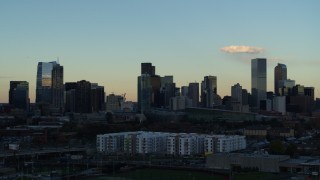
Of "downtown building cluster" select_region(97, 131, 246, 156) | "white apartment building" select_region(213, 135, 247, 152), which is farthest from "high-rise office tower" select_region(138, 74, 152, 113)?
"white apartment building" select_region(213, 135, 247, 152)

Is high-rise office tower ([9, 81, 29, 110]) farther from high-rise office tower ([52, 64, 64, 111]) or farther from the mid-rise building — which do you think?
the mid-rise building

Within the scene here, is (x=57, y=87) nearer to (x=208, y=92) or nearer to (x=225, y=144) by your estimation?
(x=208, y=92)

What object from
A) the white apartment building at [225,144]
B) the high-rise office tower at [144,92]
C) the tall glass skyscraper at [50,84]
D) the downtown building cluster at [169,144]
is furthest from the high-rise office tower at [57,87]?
the white apartment building at [225,144]

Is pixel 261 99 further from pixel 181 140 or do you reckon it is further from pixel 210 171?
pixel 210 171

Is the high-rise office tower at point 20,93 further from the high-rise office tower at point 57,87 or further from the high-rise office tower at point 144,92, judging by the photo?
the high-rise office tower at point 144,92

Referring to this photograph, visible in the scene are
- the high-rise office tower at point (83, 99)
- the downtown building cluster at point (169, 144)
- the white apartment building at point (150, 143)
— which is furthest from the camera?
the high-rise office tower at point (83, 99)

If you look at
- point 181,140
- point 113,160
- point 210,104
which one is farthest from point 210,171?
point 210,104
